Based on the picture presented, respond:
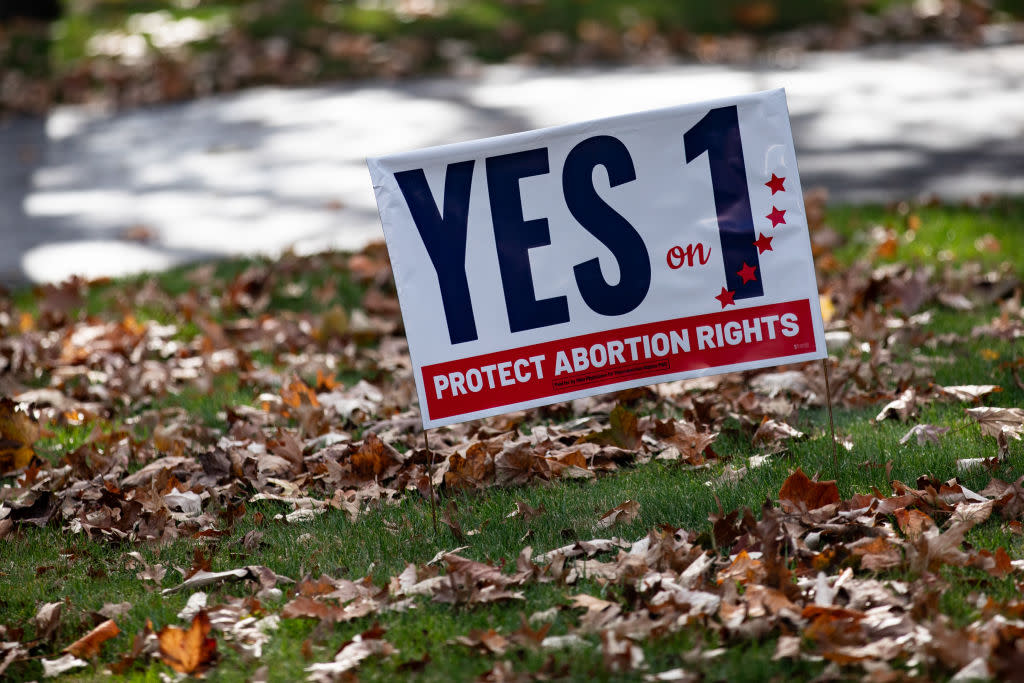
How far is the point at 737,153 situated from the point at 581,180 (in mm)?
569

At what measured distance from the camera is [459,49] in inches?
535

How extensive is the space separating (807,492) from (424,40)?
35.2 feet

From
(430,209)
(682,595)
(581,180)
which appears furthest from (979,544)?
(430,209)

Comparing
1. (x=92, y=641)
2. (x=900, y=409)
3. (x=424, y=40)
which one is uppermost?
(x=424, y=40)

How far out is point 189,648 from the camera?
3.47 m

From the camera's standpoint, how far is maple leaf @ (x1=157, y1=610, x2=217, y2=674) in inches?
136

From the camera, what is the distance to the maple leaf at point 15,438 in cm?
516

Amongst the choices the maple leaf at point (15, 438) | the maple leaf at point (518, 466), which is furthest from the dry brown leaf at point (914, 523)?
the maple leaf at point (15, 438)

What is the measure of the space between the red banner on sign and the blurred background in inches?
159

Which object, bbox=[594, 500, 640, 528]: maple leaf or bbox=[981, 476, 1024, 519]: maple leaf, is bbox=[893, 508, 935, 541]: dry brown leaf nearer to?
bbox=[981, 476, 1024, 519]: maple leaf

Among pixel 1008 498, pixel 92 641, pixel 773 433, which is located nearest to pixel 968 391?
pixel 773 433

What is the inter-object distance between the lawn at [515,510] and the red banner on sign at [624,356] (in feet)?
1.21

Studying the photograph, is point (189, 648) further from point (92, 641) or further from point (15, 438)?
point (15, 438)

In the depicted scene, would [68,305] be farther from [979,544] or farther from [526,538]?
[979,544]
